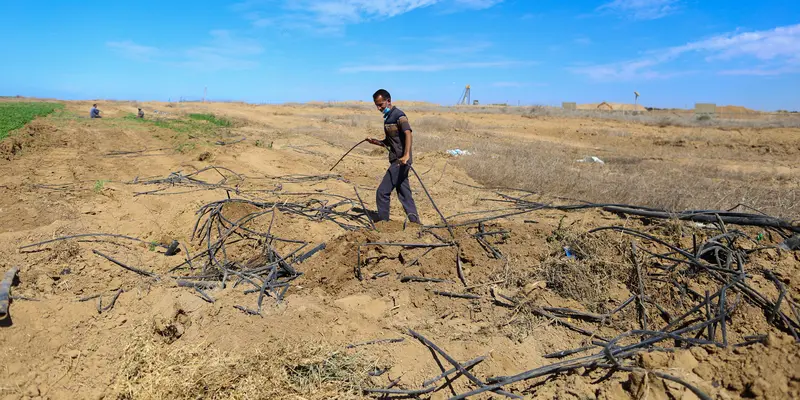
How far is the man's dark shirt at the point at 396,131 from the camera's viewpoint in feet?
17.9

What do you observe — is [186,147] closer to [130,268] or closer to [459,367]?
[130,268]

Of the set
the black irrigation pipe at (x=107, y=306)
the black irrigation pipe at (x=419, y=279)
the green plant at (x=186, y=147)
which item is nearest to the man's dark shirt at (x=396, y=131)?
the black irrigation pipe at (x=419, y=279)

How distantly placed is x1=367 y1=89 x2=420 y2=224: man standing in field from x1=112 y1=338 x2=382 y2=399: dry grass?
253cm

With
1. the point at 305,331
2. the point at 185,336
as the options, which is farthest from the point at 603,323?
the point at 185,336

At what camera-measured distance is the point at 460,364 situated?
→ 3.24m

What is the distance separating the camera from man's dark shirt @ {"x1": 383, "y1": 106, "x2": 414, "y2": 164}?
5.45 m

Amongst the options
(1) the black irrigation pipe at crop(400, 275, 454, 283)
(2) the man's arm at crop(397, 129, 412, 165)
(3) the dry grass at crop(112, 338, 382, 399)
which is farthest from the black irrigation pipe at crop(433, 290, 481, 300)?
(2) the man's arm at crop(397, 129, 412, 165)

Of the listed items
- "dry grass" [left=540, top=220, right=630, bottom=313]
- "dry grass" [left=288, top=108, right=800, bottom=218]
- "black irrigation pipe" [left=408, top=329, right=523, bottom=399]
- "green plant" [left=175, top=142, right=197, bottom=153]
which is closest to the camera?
"black irrigation pipe" [left=408, top=329, right=523, bottom=399]

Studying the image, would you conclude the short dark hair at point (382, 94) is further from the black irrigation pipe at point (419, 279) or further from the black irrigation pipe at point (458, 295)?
the black irrigation pipe at point (458, 295)

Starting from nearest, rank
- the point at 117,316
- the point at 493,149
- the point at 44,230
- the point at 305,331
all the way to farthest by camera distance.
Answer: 1. the point at 305,331
2. the point at 117,316
3. the point at 44,230
4. the point at 493,149

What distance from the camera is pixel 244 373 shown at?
314 cm

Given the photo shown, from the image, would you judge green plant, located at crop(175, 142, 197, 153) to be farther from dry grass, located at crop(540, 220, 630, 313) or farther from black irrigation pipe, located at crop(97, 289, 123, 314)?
dry grass, located at crop(540, 220, 630, 313)

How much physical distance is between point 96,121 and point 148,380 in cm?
2060

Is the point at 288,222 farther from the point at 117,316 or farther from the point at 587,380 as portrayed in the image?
the point at 587,380
